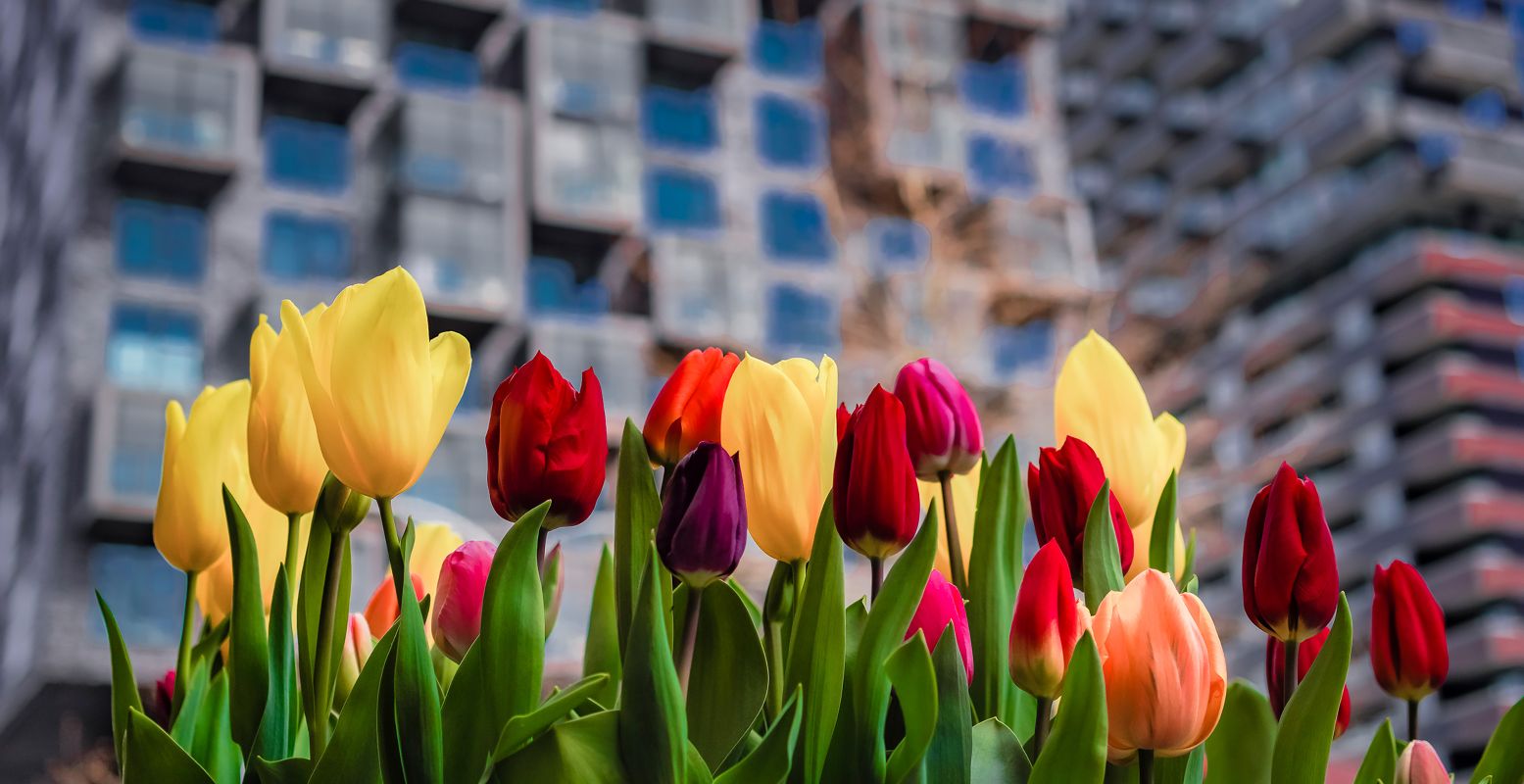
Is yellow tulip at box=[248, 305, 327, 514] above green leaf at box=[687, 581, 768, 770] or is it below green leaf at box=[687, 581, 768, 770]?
above

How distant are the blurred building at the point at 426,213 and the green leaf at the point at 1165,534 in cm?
1417

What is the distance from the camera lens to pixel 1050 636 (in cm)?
73

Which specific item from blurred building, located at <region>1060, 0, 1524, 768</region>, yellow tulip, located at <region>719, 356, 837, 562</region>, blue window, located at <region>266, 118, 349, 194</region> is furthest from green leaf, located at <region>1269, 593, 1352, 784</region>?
blurred building, located at <region>1060, 0, 1524, 768</region>

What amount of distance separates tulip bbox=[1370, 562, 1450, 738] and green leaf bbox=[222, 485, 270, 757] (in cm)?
63

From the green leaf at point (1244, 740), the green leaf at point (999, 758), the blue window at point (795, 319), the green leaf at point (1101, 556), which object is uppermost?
the blue window at point (795, 319)

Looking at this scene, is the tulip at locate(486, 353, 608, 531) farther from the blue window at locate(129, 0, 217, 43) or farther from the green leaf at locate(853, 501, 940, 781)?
the blue window at locate(129, 0, 217, 43)

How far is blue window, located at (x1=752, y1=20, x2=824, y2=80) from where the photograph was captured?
27.8 meters

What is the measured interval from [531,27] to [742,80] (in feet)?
14.8

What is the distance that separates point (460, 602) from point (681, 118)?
25734 mm

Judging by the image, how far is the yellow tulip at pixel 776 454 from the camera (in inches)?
29.8

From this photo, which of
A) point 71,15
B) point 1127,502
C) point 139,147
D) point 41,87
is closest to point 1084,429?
point 1127,502

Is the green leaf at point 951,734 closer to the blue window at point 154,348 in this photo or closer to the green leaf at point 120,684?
the green leaf at point 120,684

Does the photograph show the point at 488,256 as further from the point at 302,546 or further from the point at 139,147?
the point at 302,546

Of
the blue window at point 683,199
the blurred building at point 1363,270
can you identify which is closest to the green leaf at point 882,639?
the blue window at point 683,199
